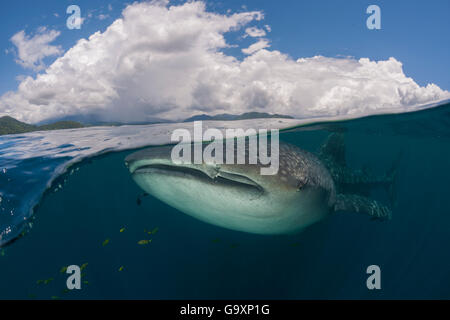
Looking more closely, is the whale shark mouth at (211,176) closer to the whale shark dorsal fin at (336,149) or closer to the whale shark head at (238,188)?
the whale shark head at (238,188)

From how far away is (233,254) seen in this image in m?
9.04

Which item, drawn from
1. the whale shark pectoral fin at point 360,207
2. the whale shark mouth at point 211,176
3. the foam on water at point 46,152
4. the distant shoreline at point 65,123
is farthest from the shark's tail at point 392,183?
the whale shark mouth at point 211,176

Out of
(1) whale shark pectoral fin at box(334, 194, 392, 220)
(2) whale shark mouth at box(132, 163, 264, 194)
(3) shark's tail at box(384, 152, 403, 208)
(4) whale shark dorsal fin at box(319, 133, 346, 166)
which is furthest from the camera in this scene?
(3) shark's tail at box(384, 152, 403, 208)

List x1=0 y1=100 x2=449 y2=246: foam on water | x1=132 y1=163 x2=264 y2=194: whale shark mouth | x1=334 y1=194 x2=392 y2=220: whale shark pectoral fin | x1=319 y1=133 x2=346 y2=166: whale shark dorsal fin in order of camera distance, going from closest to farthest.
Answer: x1=132 y1=163 x2=264 y2=194: whale shark mouth, x1=0 y1=100 x2=449 y2=246: foam on water, x1=334 y1=194 x2=392 y2=220: whale shark pectoral fin, x1=319 y1=133 x2=346 y2=166: whale shark dorsal fin

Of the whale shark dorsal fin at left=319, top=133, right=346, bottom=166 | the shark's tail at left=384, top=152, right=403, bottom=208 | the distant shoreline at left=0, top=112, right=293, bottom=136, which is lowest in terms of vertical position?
the shark's tail at left=384, top=152, right=403, bottom=208

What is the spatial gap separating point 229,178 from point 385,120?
13102 mm

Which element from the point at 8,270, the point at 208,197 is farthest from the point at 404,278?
the point at 8,270

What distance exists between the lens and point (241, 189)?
3.39 m

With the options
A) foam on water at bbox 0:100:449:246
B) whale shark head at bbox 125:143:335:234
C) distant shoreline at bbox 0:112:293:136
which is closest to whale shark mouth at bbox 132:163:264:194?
whale shark head at bbox 125:143:335:234

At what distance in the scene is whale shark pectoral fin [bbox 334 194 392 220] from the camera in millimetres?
5547

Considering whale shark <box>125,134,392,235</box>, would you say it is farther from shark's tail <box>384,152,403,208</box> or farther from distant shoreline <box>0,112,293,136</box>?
distant shoreline <box>0,112,293,136</box>

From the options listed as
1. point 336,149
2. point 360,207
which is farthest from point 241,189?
point 336,149

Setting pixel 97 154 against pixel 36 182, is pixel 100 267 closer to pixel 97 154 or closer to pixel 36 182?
pixel 97 154

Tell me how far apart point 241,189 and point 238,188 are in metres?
0.05
